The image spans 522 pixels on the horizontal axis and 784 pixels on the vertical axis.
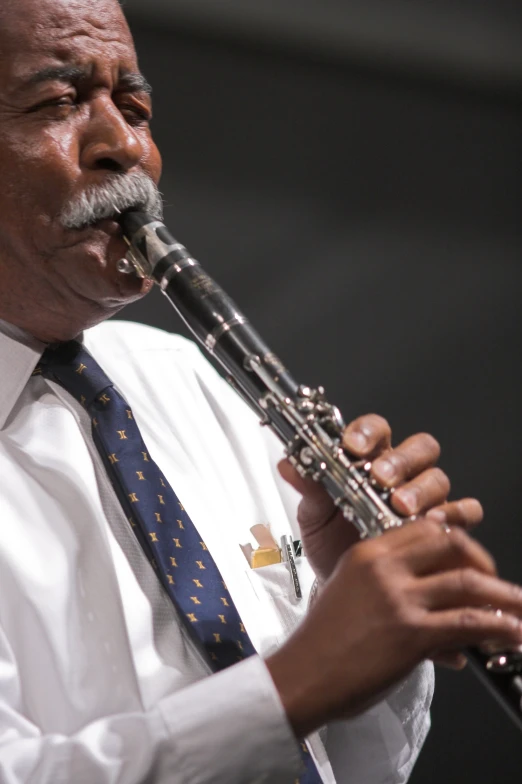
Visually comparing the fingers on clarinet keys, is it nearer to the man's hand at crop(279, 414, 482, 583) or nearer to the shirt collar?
the shirt collar

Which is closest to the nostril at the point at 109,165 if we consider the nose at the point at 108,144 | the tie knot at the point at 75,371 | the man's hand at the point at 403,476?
the nose at the point at 108,144

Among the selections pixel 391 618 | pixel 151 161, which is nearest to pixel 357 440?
pixel 391 618

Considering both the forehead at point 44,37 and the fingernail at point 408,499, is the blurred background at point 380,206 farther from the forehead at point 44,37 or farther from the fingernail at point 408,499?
the fingernail at point 408,499

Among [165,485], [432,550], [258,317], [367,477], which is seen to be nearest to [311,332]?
[258,317]

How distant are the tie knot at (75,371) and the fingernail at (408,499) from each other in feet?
1.61

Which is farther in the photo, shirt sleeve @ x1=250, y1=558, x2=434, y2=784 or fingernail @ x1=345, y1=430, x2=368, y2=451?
shirt sleeve @ x1=250, y1=558, x2=434, y2=784

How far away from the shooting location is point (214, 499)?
1382 mm

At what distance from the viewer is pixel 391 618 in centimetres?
85

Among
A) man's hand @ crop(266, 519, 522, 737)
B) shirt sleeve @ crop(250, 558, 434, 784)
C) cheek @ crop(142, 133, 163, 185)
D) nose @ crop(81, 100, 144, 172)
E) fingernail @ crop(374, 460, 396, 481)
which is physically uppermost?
nose @ crop(81, 100, 144, 172)

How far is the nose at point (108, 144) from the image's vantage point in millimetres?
1241

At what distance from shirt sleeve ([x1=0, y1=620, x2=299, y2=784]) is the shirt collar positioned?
504mm

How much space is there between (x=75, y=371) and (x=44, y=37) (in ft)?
1.54

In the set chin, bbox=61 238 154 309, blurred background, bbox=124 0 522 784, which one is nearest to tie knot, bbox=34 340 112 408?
Answer: chin, bbox=61 238 154 309

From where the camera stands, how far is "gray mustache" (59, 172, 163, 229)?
1.21 metres
